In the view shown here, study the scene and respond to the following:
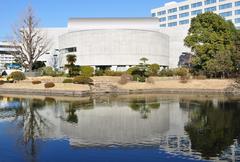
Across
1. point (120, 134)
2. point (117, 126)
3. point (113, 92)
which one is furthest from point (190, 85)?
point (120, 134)

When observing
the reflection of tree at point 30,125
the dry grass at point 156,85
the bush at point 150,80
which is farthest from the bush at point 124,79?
the reflection of tree at point 30,125

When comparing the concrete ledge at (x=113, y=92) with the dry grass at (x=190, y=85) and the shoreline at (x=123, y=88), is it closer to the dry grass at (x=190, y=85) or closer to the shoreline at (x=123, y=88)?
the shoreline at (x=123, y=88)

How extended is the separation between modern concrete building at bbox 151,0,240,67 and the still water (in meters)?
61.9

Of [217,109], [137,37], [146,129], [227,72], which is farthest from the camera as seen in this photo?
[137,37]

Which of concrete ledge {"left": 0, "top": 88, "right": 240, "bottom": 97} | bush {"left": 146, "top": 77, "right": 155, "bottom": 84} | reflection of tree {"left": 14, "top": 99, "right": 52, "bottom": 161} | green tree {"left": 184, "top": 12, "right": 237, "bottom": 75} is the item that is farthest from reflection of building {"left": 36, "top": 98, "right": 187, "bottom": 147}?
green tree {"left": 184, "top": 12, "right": 237, "bottom": 75}

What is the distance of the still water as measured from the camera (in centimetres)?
1639

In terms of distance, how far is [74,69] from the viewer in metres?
64.6

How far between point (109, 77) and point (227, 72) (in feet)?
65.1

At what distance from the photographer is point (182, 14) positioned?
389 ft

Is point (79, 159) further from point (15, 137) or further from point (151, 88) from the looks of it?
point (151, 88)

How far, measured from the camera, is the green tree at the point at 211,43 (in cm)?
5816

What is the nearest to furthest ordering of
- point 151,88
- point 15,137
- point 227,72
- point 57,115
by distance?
point 15,137
point 57,115
point 151,88
point 227,72

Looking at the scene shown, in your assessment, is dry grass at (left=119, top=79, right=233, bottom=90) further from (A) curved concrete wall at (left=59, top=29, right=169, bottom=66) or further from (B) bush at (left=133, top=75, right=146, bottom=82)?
(A) curved concrete wall at (left=59, top=29, right=169, bottom=66)

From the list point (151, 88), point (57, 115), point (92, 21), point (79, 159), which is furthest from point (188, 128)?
point (92, 21)
